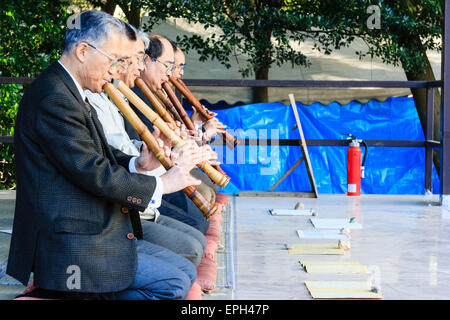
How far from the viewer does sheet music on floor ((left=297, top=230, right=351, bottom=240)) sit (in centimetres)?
389

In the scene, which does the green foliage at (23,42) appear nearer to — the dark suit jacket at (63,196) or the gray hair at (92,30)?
the gray hair at (92,30)

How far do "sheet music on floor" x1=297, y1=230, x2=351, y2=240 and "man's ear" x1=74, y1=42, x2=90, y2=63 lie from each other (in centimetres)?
215

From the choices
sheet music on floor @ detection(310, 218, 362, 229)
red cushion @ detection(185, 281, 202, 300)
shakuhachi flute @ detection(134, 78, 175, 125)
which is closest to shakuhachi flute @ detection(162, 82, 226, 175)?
shakuhachi flute @ detection(134, 78, 175, 125)

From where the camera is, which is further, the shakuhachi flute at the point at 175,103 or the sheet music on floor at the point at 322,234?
the shakuhachi flute at the point at 175,103

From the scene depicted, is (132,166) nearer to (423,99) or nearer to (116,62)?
(116,62)

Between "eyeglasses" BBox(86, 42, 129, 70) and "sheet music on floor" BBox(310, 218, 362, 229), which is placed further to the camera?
"sheet music on floor" BBox(310, 218, 362, 229)

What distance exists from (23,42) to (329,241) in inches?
203

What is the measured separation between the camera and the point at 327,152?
7.62m

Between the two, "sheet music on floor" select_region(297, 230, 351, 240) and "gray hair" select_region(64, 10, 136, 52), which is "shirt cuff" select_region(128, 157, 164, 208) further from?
"sheet music on floor" select_region(297, 230, 351, 240)

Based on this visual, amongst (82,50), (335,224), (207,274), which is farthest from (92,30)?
(335,224)

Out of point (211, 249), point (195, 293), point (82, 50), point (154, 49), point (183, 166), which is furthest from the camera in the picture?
point (154, 49)

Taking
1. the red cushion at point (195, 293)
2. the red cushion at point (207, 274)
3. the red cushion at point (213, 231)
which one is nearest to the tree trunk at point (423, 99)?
the red cushion at point (213, 231)

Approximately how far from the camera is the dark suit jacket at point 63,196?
6.49ft

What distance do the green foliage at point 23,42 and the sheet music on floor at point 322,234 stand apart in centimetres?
458
